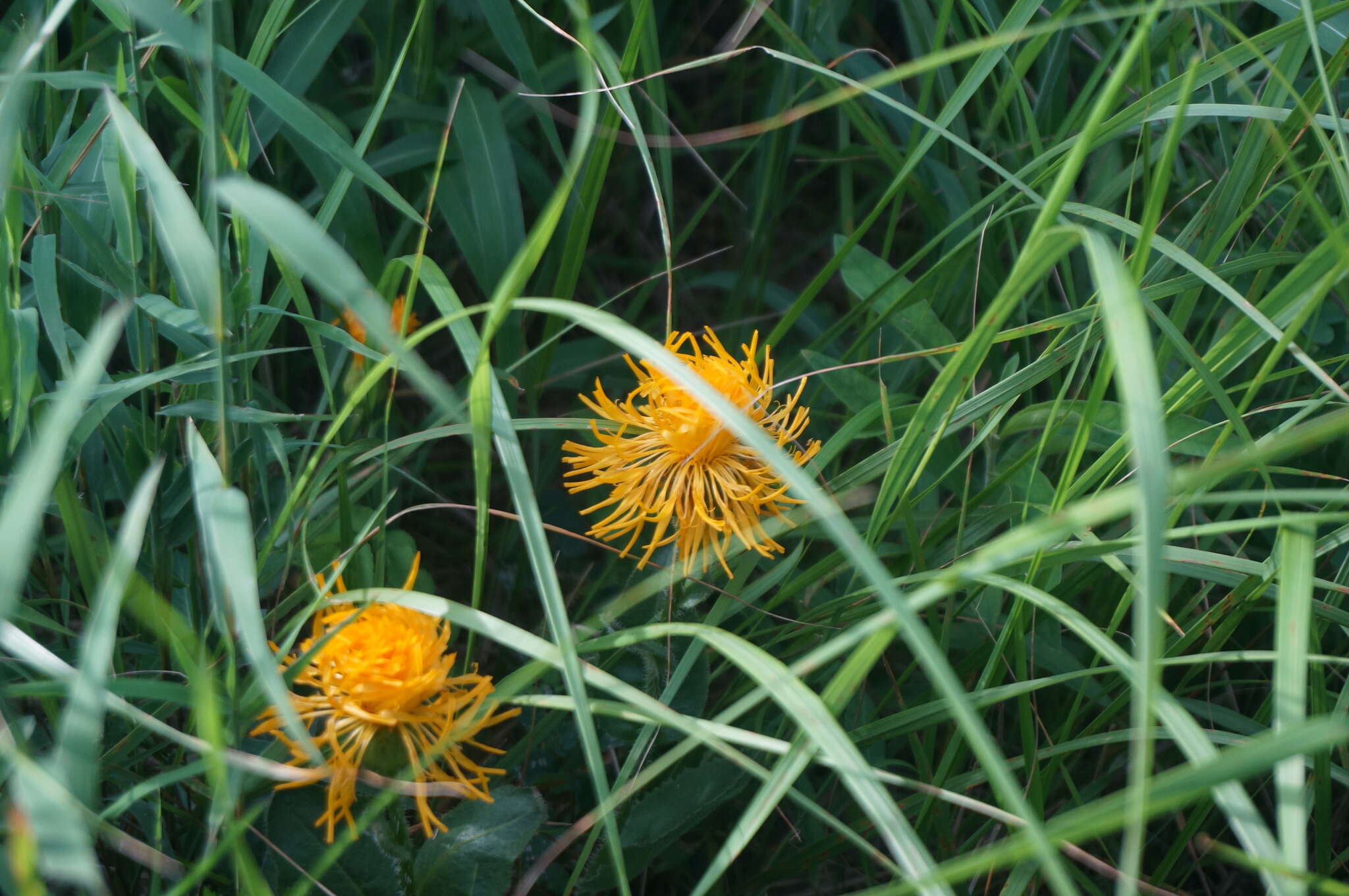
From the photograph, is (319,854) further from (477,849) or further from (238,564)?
(238,564)

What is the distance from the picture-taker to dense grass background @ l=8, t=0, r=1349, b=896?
1.39 feet

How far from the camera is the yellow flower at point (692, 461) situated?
63cm

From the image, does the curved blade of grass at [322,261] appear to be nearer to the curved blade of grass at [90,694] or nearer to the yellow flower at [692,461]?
the curved blade of grass at [90,694]

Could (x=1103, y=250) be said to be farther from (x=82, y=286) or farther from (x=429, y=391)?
(x=82, y=286)

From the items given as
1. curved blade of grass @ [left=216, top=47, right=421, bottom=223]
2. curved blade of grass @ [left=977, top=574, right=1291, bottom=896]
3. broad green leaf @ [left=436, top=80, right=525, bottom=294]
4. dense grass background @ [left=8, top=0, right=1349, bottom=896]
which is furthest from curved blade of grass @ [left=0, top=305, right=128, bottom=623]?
broad green leaf @ [left=436, top=80, right=525, bottom=294]

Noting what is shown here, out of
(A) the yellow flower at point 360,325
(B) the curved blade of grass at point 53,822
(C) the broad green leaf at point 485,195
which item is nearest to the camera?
(B) the curved blade of grass at point 53,822

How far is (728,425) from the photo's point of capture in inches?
16.4

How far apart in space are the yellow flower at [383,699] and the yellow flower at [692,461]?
0.43ft

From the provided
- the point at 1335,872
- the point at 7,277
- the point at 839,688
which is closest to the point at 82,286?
the point at 7,277

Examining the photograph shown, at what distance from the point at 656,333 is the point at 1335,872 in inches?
34.6

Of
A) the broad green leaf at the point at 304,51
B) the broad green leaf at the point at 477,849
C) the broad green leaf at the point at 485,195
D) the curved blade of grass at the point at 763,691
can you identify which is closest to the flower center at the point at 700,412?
the curved blade of grass at the point at 763,691

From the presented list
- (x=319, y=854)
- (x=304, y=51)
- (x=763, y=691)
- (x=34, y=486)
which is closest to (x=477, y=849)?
(x=319, y=854)

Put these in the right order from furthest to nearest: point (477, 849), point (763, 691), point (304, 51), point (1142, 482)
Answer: point (304, 51)
point (477, 849)
point (763, 691)
point (1142, 482)

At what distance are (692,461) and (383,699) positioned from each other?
0.23m
